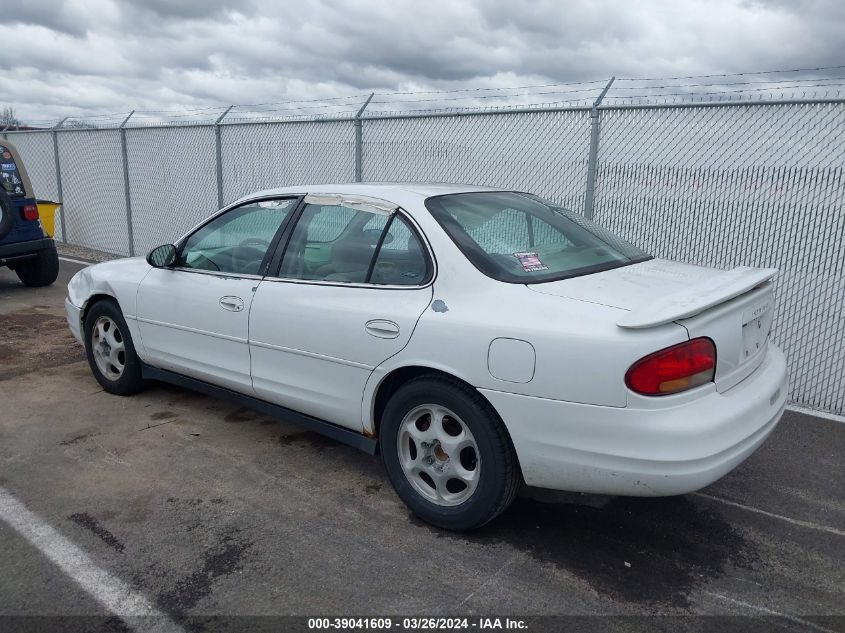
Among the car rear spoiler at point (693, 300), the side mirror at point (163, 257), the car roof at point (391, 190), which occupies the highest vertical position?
the car roof at point (391, 190)

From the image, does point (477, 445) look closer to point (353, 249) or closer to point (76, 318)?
point (353, 249)

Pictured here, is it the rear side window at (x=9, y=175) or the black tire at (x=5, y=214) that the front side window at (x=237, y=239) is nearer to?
the black tire at (x=5, y=214)

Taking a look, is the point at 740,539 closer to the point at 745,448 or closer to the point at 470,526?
the point at 745,448

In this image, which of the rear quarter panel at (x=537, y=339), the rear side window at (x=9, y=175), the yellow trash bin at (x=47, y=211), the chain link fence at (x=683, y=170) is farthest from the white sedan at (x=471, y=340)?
the yellow trash bin at (x=47, y=211)

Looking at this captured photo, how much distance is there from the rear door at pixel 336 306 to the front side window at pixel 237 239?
0.22 metres

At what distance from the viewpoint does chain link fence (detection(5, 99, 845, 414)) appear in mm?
5301

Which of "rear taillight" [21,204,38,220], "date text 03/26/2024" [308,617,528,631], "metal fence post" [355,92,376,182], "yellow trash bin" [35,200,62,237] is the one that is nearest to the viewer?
"date text 03/26/2024" [308,617,528,631]

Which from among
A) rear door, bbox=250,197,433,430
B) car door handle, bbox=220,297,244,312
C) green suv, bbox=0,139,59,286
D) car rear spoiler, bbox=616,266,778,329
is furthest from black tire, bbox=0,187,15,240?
car rear spoiler, bbox=616,266,778,329

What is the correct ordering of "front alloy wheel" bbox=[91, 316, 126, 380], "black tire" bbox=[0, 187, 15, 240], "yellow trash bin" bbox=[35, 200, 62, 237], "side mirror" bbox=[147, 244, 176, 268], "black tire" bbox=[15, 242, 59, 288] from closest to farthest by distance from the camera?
"side mirror" bbox=[147, 244, 176, 268] < "front alloy wheel" bbox=[91, 316, 126, 380] < "black tire" bbox=[0, 187, 15, 240] < "black tire" bbox=[15, 242, 59, 288] < "yellow trash bin" bbox=[35, 200, 62, 237]

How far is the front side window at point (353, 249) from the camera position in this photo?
344 cm

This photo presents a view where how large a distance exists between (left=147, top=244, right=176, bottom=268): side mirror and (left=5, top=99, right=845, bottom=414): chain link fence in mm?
3615

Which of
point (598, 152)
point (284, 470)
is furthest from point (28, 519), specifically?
point (598, 152)

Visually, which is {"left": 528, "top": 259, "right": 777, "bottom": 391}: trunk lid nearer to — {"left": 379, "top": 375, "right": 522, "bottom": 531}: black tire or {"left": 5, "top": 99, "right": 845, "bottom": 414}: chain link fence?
{"left": 379, "top": 375, "right": 522, "bottom": 531}: black tire

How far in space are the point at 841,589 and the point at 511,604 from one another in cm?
139
